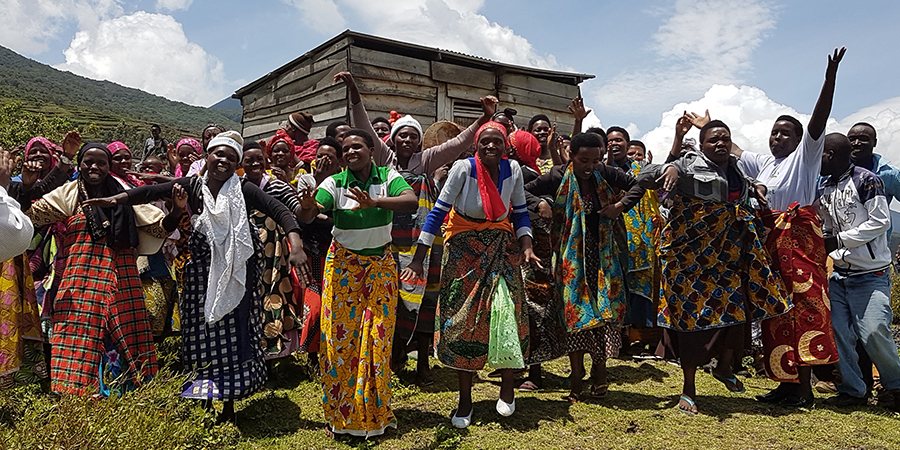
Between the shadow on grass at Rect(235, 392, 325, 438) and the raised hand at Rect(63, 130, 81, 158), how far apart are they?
9.47 feet

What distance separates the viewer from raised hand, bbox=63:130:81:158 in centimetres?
535

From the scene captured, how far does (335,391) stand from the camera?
3.85m

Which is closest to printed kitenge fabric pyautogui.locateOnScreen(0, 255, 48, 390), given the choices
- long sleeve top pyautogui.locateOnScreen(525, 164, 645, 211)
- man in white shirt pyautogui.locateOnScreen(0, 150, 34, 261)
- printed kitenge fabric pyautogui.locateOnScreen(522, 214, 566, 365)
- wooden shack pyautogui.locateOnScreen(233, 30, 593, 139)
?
man in white shirt pyautogui.locateOnScreen(0, 150, 34, 261)

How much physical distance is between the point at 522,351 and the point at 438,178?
1.71 metres

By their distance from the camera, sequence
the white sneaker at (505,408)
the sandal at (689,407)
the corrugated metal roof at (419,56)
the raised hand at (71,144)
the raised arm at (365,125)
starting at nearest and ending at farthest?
1. the white sneaker at (505,408)
2. the sandal at (689,407)
3. the raised arm at (365,125)
4. the raised hand at (71,144)
5. the corrugated metal roof at (419,56)

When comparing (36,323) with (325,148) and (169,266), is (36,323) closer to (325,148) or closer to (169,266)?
(169,266)

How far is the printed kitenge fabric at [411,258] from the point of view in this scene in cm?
496

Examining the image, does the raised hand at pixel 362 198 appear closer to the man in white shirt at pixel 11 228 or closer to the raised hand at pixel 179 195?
the raised hand at pixel 179 195

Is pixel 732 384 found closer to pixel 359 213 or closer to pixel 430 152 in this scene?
pixel 430 152

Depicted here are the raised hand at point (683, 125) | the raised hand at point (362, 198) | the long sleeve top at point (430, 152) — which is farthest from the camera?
the long sleeve top at point (430, 152)

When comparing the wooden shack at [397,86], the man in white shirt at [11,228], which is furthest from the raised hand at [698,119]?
the wooden shack at [397,86]

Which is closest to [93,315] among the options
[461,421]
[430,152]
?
[461,421]

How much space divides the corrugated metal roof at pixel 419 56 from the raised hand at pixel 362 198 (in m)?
6.86

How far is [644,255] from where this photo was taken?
5629 mm
